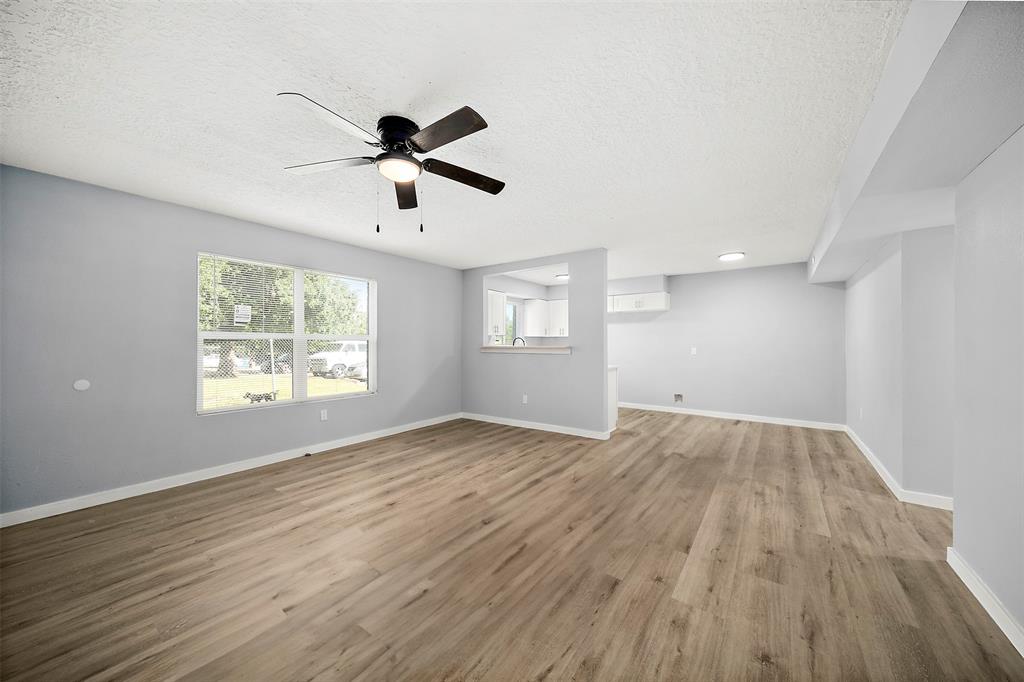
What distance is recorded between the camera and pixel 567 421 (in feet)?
16.7

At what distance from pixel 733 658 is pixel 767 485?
90.6 inches

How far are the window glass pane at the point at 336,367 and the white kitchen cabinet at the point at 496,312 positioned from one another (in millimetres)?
2237

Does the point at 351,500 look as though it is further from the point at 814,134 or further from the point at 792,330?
the point at 792,330

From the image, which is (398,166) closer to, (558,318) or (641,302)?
(641,302)

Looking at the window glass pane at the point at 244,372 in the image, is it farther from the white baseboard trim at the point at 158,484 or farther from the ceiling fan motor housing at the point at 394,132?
the ceiling fan motor housing at the point at 394,132

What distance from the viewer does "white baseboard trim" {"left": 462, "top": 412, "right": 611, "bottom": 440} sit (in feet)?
15.8

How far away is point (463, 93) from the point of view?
5.91ft

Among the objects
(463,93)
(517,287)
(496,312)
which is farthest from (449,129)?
(517,287)

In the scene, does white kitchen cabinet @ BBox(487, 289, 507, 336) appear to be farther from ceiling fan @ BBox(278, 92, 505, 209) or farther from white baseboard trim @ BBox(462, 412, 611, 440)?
ceiling fan @ BBox(278, 92, 505, 209)

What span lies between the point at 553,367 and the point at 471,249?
78.6 inches

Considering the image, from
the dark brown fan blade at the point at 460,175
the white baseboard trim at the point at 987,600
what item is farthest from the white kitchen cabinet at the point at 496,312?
the white baseboard trim at the point at 987,600

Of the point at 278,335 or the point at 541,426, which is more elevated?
the point at 278,335

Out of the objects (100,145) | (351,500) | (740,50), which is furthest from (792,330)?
(100,145)

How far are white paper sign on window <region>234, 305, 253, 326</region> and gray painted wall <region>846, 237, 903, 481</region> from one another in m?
5.87
